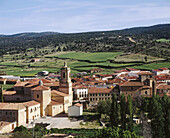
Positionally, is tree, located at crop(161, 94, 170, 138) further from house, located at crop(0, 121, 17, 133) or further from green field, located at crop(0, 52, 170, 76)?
green field, located at crop(0, 52, 170, 76)

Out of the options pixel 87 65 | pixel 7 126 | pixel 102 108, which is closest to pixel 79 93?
pixel 102 108

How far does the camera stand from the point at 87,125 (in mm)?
49625

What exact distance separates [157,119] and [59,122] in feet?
52.3

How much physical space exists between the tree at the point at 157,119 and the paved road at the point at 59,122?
Answer: 38.4 feet

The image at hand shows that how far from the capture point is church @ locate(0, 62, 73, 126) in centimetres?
4953

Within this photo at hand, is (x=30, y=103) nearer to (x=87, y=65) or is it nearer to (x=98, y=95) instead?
(x=98, y=95)

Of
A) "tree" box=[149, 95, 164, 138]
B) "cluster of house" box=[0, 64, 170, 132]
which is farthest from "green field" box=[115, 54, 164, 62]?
"tree" box=[149, 95, 164, 138]

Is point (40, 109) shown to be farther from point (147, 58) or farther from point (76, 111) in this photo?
point (147, 58)

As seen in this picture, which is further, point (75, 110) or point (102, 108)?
point (102, 108)

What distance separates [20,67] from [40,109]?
94.6 m

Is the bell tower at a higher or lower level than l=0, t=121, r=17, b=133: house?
higher

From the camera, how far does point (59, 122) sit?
5106 centimetres

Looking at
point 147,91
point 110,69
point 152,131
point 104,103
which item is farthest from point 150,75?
point 110,69

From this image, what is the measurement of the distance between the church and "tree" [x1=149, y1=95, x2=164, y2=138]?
17.1 m
